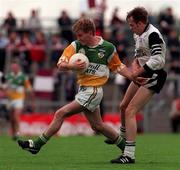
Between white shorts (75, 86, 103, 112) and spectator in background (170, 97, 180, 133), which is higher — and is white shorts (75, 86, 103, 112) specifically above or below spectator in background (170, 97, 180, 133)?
above

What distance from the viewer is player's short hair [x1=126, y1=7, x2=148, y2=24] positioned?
14.1m

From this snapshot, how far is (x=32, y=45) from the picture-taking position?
110 ft

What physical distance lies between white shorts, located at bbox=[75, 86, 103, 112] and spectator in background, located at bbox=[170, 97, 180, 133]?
17109mm

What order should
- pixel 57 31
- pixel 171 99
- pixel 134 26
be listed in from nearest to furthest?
1. pixel 134 26
2. pixel 171 99
3. pixel 57 31

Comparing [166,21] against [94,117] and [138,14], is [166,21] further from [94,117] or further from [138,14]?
[138,14]

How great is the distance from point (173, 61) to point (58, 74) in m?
4.39

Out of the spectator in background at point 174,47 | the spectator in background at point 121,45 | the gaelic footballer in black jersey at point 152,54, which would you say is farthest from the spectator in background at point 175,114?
the gaelic footballer in black jersey at point 152,54

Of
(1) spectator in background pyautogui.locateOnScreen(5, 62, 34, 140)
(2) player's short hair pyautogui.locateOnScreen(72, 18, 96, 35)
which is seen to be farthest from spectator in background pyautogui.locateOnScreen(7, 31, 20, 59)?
(2) player's short hair pyautogui.locateOnScreen(72, 18, 96, 35)

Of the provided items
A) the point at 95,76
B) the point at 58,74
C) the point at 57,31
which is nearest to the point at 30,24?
the point at 57,31

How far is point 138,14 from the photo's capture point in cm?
1411

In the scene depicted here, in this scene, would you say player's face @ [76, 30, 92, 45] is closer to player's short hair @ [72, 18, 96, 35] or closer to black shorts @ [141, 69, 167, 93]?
player's short hair @ [72, 18, 96, 35]

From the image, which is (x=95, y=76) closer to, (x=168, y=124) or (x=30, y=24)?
(x=168, y=124)

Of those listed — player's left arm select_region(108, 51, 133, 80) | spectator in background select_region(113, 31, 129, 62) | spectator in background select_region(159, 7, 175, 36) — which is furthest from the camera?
spectator in background select_region(159, 7, 175, 36)

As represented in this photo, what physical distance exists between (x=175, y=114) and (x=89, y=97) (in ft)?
57.0
